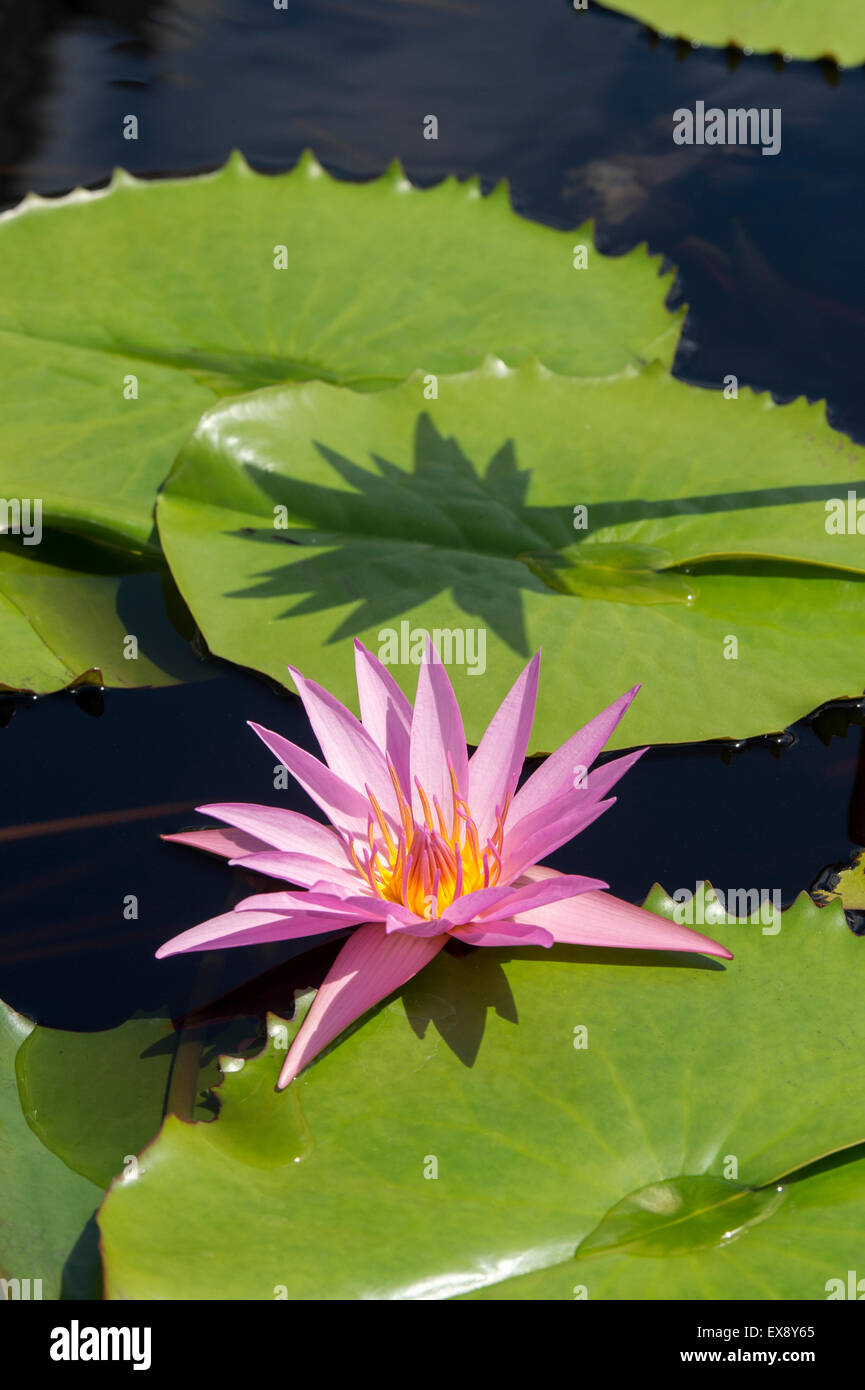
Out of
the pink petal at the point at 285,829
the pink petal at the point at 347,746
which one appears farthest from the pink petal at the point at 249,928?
the pink petal at the point at 347,746

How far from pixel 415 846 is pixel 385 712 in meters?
0.31

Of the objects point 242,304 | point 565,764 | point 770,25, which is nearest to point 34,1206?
point 565,764

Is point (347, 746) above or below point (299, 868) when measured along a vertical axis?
above

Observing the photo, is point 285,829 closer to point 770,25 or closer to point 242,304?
point 242,304

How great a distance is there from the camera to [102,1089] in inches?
71.3

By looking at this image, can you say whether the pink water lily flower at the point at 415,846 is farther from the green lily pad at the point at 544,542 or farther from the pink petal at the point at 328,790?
the green lily pad at the point at 544,542

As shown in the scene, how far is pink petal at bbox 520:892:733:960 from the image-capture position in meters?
1.76

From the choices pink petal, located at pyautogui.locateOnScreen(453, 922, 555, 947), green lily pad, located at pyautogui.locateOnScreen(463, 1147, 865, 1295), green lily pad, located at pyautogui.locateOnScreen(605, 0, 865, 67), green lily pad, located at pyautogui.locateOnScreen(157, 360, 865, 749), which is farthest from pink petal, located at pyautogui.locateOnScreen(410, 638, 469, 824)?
green lily pad, located at pyautogui.locateOnScreen(605, 0, 865, 67)

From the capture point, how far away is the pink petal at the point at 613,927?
1765 mm

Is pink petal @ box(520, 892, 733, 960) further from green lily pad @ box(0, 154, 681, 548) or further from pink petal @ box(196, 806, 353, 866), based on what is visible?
green lily pad @ box(0, 154, 681, 548)

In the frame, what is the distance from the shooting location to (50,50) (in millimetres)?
4559

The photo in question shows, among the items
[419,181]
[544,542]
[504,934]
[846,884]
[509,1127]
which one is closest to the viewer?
[509,1127]

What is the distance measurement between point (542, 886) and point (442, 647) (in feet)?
2.53
